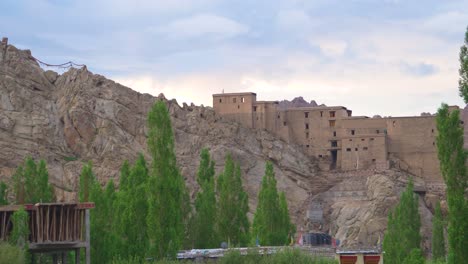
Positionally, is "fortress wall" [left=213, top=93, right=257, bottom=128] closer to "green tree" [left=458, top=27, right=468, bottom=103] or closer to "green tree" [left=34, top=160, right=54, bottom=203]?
"green tree" [left=34, top=160, right=54, bottom=203]

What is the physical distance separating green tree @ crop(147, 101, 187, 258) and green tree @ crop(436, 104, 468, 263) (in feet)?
47.6

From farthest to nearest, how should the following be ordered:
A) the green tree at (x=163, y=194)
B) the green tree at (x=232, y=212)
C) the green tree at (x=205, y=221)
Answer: the green tree at (x=232, y=212)
the green tree at (x=205, y=221)
the green tree at (x=163, y=194)

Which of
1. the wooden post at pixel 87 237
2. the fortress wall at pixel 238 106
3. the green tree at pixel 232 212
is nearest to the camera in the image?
the wooden post at pixel 87 237

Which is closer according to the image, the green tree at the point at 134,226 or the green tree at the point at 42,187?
the green tree at the point at 134,226

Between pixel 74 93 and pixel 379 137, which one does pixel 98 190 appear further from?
pixel 379 137

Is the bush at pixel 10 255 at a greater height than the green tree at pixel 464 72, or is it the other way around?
the green tree at pixel 464 72

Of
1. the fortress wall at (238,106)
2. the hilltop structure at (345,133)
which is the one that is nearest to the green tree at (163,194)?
the hilltop structure at (345,133)

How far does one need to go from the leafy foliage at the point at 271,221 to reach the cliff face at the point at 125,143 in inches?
521

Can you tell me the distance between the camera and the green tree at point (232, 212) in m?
59.8

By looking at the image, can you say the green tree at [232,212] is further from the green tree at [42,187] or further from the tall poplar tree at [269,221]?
the green tree at [42,187]

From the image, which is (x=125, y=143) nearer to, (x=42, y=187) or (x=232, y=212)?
(x=232, y=212)

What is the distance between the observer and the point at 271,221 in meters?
62.7

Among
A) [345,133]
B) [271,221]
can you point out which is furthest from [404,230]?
[345,133]

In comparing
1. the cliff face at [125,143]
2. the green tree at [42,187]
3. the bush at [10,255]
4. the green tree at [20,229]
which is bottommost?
the bush at [10,255]
